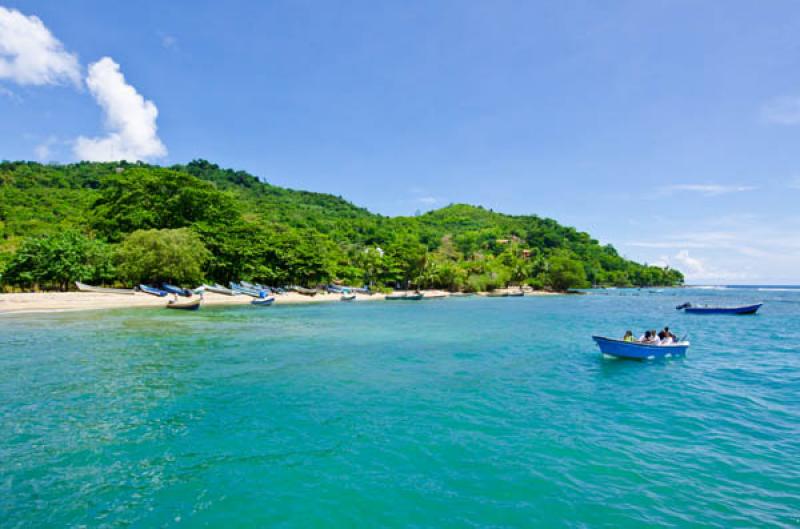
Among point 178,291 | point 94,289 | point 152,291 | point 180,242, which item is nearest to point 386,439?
point 152,291

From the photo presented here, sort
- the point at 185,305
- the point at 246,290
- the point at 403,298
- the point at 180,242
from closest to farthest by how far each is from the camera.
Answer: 1. the point at 185,305
2. the point at 180,242
3. the point at 246,290
4. the point at 403,298

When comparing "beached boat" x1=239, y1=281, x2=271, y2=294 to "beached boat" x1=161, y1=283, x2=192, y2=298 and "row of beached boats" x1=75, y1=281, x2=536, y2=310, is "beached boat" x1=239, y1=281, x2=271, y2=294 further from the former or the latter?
"beached boat" x1=161, y1=283, x2=192, y2=298

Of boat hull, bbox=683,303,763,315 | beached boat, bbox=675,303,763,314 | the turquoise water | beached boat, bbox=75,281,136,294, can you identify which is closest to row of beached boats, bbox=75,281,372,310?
beached boat, bbox=75,281,136,294

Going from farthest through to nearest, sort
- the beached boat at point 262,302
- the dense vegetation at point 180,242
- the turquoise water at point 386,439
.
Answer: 1. the beached boat at point 262,302
2. the dense vegetation at point 180,242
3. the turquoise water at point 386,439

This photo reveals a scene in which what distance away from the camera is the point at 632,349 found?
70.6ft

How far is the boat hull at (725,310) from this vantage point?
56.0 meters

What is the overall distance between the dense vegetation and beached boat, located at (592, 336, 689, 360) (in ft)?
168

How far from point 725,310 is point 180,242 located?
7573cm

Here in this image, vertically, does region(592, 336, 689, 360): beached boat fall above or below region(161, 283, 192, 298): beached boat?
below

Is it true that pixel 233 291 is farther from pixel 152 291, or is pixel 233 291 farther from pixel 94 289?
pixel 94 289

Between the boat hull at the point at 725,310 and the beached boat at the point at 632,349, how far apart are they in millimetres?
46255

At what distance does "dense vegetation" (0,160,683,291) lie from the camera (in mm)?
51875

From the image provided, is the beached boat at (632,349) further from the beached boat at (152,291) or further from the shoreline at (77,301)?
the beached boat at (152,291)

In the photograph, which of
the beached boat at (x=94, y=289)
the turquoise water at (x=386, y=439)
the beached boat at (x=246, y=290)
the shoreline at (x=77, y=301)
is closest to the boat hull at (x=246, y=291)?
the beached boat at (x=246, y=290)
